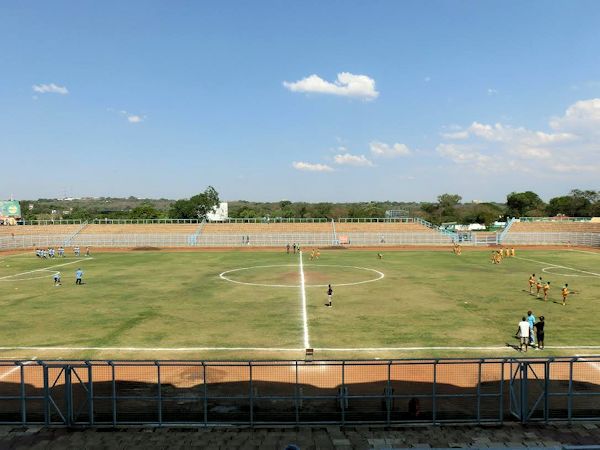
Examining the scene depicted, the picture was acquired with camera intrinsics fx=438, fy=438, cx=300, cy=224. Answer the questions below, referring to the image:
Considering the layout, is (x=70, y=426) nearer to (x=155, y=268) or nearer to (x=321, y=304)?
(x=321, y=304)

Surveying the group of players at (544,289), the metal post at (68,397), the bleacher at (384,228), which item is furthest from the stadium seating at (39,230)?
the metal post at (68,397)

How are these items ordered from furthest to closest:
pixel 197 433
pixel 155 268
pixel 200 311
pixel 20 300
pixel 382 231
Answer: pixel 382 231, pixel 155 268, pixel 20 300, pixel 200 311, pixel 197 433

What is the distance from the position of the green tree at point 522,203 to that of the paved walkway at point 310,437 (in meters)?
168

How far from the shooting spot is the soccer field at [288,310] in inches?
868

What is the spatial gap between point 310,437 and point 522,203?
17794 cm

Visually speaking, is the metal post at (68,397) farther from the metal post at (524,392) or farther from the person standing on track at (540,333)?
the person standing on track at (540,333)

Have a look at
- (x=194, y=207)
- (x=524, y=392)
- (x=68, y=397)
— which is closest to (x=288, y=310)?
(x=68, y=397)

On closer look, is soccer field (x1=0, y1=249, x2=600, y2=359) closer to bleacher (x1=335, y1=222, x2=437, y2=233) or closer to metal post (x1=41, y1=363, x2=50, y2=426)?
metal post (x1=41, y1=363, x2=50, y2=426)

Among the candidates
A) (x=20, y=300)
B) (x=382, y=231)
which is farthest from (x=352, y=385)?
(x=382, y=231)

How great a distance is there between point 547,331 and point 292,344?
1453 centimetres

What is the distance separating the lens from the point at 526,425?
516 inches

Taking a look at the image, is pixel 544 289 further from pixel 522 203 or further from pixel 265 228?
pixel 522 203

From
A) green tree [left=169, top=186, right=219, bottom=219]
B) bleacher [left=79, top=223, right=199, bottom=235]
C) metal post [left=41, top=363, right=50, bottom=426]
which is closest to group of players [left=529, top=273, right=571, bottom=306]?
metal post [left=41, top=363, right=50, bottom=426]

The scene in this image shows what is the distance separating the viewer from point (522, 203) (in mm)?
168125
